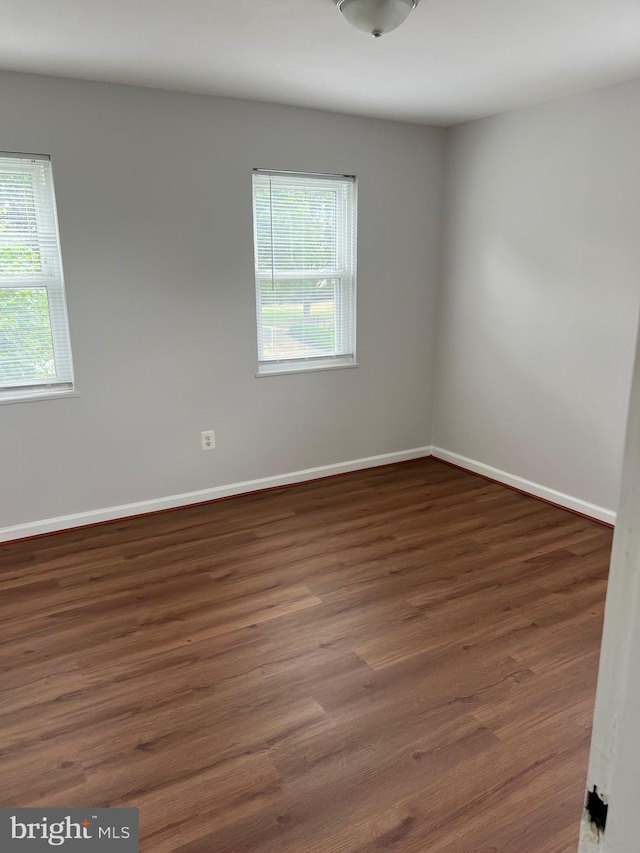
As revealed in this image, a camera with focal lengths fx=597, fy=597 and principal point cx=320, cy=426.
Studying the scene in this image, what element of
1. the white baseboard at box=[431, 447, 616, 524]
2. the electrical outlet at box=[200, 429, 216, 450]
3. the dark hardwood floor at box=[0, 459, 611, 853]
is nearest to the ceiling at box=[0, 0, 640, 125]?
the electrical outlet at box=[200, 429, 216, 450]

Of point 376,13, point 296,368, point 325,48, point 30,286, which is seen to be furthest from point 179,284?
point 376,13

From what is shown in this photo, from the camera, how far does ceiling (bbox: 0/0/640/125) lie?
2184mm

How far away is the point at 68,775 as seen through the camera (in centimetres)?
177

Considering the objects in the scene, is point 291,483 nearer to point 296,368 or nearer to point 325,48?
point 296,368

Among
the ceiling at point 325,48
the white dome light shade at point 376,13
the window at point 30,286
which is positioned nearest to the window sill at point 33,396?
the window at point 30,286

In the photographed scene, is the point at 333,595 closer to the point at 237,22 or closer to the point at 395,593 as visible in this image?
the point at 395,593

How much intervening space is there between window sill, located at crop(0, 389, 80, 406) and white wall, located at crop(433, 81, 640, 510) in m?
2.63

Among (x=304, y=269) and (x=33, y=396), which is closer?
(x=33, y=396)

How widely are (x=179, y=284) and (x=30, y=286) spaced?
2.58 feet

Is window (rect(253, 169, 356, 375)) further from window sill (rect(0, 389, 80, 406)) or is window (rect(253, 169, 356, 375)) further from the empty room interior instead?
window sill (rect(0, 389, 80, 406))

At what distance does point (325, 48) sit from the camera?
2574 mm

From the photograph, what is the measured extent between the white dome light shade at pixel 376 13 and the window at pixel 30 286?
5.76 ft

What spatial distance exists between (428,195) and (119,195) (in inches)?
84.1

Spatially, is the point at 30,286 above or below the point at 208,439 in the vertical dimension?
above
